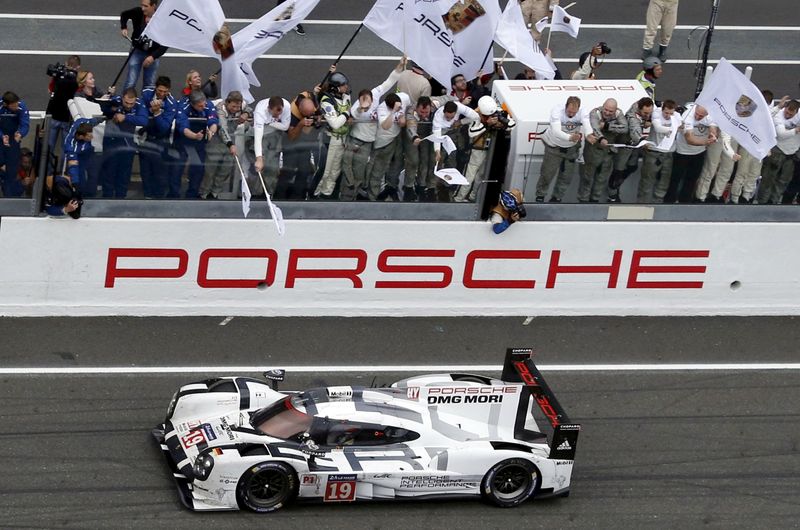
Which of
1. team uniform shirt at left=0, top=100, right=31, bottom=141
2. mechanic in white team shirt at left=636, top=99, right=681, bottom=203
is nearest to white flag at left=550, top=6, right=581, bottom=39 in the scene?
mechanic in white team shirt at left=636, top=99, right=681, bottom=203

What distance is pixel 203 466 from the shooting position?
46.2 ft

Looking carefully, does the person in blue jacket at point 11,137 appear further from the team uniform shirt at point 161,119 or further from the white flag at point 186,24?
the white flag at point 186,24

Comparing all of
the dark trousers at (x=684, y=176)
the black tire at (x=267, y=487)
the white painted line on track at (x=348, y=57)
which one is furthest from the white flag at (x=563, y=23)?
the black tire at (x=267, y=487)

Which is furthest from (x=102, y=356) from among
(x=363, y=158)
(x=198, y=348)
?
(x=363, y=158)

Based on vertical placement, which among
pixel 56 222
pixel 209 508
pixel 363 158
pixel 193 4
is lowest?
pixel 209 508

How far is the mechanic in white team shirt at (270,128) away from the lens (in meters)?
16.9

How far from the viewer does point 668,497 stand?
49.8 ft

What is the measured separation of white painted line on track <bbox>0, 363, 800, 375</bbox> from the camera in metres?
16.6

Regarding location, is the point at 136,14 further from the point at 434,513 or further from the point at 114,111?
the point at 434,513

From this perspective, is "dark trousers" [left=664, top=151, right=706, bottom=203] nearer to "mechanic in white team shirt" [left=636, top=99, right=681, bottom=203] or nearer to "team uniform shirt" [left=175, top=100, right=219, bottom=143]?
"mechanic in white team shirt" [left=636, top=99, right=681, bottom=203]

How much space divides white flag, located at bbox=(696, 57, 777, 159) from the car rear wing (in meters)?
4.17

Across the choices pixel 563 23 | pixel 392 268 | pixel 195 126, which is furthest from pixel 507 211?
pixel 195 126

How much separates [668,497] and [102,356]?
22.9 feet

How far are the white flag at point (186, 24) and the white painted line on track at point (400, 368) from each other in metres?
4.03
